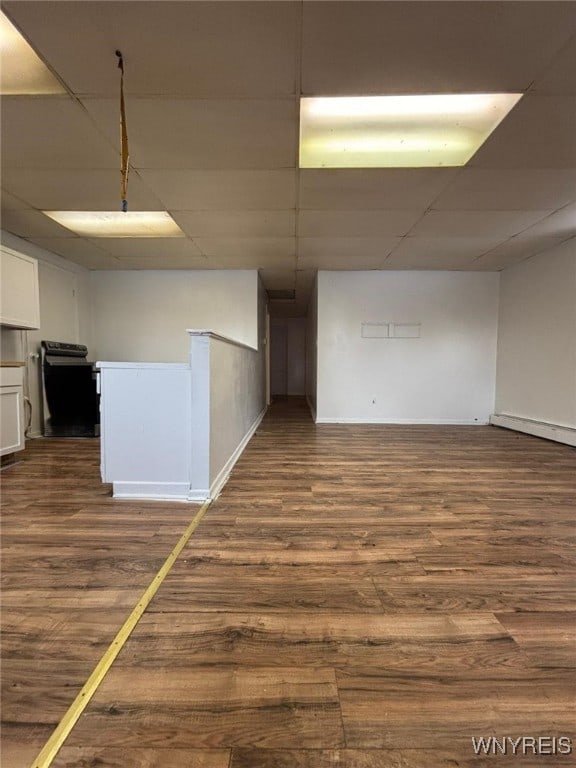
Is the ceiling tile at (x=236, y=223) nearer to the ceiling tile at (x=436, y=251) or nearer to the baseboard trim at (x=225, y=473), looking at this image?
the ceiling tile at (x=436, y=251)

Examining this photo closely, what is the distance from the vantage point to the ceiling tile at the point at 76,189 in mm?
2895

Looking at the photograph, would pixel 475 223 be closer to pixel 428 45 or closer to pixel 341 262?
pixel 341 262

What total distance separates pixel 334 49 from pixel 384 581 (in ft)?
8.22

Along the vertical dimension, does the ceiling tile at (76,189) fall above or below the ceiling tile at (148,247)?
above

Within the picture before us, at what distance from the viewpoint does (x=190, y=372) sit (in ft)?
7.80

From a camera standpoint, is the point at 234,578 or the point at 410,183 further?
the point at 410,183

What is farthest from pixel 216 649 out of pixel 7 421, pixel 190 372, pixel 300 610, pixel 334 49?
pixel 7 421

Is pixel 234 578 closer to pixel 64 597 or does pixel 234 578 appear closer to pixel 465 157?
pixel 64 597

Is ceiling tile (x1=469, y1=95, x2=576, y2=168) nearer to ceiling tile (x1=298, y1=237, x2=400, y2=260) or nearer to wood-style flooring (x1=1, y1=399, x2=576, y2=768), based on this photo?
ceiling tile (x1=298, y1=237, x2=400, y2=260)

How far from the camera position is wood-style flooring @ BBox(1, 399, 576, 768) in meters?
0.88

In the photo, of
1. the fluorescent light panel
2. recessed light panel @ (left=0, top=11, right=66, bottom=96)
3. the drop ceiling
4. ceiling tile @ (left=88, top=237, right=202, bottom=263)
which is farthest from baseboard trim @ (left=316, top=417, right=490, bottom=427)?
recessed light panel @ (left=0, top=11, right=66, bottom=96)

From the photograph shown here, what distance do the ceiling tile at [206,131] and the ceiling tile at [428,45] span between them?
1.16 feet

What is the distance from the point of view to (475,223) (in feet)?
12.5
